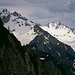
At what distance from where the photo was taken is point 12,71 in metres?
122

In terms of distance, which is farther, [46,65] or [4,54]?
[46,65]

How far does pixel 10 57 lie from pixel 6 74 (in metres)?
8.46

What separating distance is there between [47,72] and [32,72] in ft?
135

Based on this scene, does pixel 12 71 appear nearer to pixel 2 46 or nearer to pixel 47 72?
pixel 2 46

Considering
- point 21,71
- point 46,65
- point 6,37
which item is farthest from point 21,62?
point 46,65

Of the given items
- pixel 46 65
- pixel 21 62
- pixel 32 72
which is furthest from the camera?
pixel 46 65

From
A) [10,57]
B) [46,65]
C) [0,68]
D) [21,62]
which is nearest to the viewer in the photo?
[0,68]

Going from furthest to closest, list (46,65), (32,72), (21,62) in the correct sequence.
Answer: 1. (46,65)
2. (32,72)
3. (21,62)

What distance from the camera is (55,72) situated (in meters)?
189

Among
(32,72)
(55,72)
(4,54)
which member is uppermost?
(4,54)

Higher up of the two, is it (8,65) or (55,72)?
(8,65)

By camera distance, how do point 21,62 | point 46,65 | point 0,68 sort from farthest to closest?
1. point 46,65
2. point 21,62
3. point 0,68

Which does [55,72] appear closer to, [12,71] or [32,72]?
[32,72]

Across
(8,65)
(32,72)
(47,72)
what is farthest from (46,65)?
(8,65)
